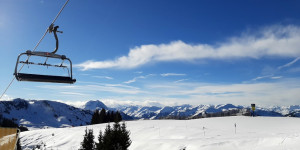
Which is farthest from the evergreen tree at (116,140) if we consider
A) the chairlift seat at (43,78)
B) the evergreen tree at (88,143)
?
the chairlift seat at (43,78)

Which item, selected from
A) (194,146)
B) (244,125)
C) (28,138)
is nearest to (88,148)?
(194,146)

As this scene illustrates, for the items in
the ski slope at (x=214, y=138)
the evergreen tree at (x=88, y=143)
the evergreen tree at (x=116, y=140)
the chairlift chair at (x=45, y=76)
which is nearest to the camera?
the chairlift chair at (x=45, y=76)

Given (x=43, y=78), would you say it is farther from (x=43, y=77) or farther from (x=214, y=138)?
(x=214, y=138)

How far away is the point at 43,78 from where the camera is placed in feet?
23.9

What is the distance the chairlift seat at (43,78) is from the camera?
23.0 ft

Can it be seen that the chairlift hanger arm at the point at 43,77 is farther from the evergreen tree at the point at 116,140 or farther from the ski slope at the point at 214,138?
the ski slope at the point at 214,138

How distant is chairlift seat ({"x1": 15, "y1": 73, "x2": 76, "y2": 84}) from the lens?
702 centimetres

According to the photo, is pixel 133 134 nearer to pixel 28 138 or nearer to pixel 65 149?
pixel 65 149

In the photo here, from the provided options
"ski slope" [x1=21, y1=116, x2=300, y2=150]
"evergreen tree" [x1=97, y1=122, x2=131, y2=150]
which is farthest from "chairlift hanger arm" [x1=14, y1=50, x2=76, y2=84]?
"ski slope" [x1=21, y1=116, x2=300, y2=150]

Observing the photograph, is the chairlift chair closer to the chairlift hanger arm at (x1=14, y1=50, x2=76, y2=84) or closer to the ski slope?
the chairlift hanger arm at (x1=14, y1=50, x2=76, y2=84)

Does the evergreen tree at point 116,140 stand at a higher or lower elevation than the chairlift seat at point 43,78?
lower

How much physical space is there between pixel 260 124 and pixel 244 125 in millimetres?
3830

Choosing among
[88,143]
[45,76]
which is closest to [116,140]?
[88,143]

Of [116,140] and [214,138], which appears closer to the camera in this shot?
[116,140]
